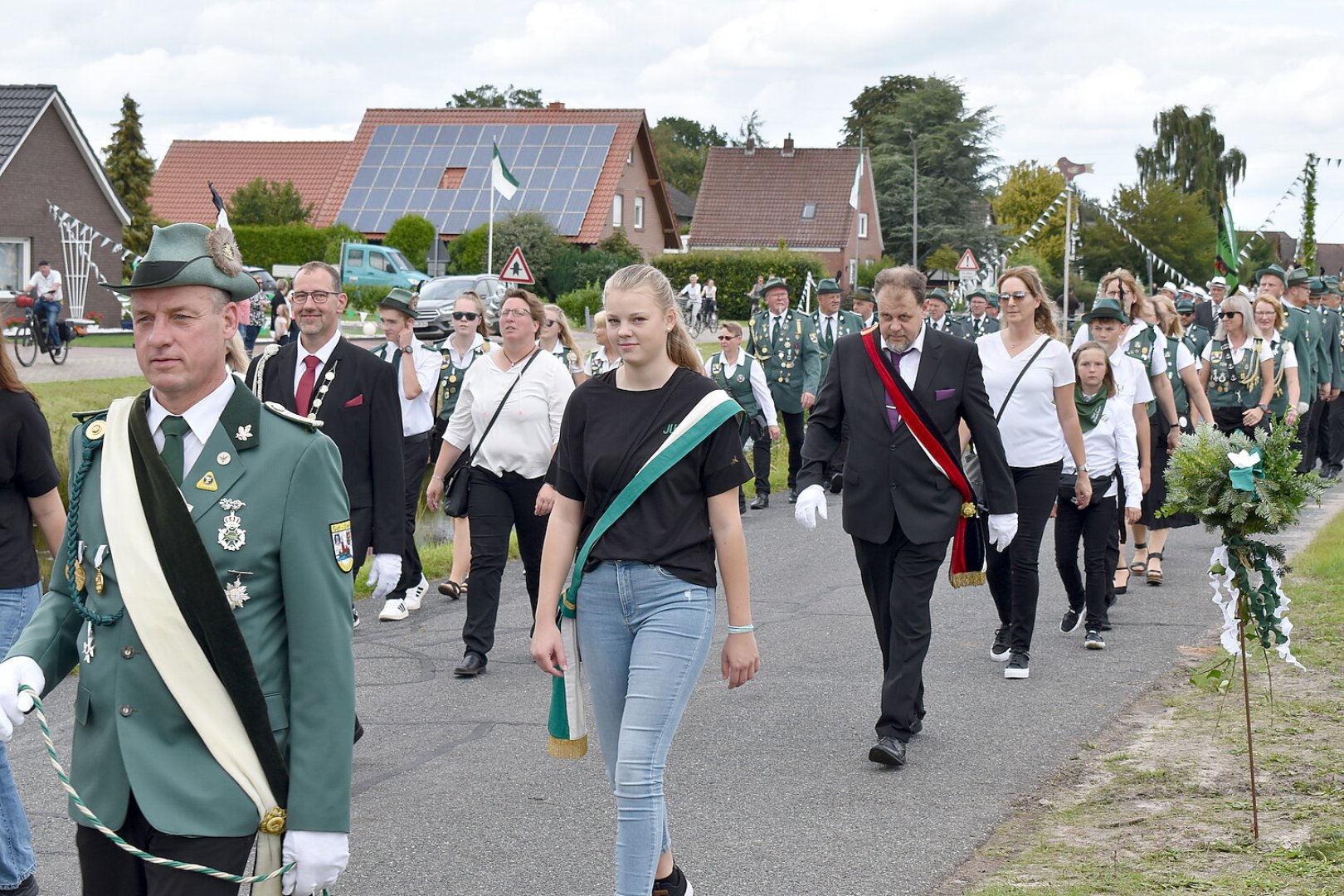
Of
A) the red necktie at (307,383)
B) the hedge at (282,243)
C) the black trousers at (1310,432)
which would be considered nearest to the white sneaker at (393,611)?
the red necktie at (307,383)

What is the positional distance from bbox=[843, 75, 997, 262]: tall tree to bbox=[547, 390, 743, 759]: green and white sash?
74256 millimetres

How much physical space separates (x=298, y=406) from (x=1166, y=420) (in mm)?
7175

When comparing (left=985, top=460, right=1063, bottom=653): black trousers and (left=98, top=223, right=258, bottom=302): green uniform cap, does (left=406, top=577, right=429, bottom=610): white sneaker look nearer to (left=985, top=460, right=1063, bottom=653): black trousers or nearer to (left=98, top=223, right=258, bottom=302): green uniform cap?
(left=985, top=460, right=1063, bottom=653): black trousers

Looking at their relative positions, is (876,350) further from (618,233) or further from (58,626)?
(618,233)

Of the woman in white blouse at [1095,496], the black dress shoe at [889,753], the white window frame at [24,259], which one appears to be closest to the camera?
the black dress shoe at [889,753]

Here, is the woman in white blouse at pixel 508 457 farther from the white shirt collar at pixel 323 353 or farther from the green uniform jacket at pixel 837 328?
the green uniform jacket at pixel 837 328

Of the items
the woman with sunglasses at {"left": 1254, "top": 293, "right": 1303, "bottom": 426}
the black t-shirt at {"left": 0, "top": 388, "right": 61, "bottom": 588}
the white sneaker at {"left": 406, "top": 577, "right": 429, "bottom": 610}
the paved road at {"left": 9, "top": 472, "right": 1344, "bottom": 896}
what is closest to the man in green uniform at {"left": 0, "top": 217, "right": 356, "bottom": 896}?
the black t-shirt at {"left": 0, "top": 388, "right": 61, "bottom": 588}

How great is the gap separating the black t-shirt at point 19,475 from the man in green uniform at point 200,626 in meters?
1.71

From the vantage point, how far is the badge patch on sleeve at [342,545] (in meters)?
3.04

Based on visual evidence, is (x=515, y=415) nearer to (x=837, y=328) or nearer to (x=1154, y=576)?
(x=1154, y=576)

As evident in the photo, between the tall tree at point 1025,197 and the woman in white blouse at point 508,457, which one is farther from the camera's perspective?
the tall tree at point 1025,197

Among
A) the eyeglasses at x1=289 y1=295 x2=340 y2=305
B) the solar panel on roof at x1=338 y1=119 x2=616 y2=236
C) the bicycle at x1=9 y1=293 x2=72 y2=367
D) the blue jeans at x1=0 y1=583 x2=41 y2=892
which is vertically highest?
the solar panel on roof at x1=338 y1=119 x2=616 y2=236

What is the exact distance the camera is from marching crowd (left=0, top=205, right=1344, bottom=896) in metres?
2.90

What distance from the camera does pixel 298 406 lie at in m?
7.03
